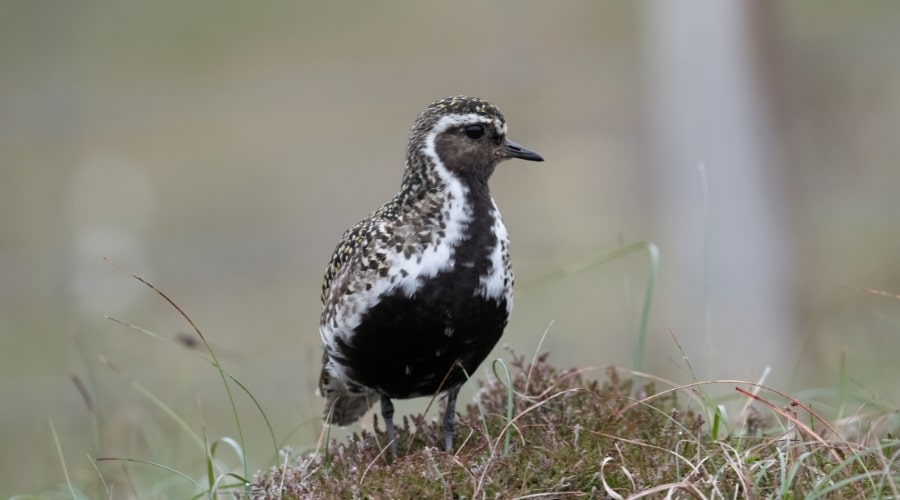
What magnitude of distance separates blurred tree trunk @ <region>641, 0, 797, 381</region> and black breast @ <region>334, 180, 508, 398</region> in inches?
187

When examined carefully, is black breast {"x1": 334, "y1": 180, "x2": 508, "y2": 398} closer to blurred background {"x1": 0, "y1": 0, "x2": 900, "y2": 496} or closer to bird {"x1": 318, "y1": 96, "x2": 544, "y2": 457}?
bird {"x1": 318, "y1": 96, "x2": 544, "y2": 457}

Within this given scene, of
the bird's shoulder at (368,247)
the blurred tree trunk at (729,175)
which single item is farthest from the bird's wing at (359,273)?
the blurred tree trunk at (729,175)

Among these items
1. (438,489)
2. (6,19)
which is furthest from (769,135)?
(6,19)

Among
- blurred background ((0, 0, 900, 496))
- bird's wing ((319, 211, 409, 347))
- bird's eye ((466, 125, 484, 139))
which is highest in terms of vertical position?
bird's eye ((466, 125, 484, 139))

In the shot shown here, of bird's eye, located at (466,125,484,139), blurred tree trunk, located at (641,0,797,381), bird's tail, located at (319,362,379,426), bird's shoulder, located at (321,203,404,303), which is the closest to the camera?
bird's shoulder, located at (321,203,404,303)

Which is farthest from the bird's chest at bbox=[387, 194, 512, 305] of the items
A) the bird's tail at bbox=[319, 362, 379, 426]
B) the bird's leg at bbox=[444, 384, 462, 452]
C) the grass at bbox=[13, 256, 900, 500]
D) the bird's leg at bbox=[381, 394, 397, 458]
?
the bird's tail at bbox=[319, 362, 379, 426]

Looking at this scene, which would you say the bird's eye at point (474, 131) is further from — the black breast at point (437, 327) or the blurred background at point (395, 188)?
the blurred background at point (395, 188)

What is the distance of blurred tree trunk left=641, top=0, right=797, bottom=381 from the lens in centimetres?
844

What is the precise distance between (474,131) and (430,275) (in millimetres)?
713

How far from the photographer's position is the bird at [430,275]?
3742mm

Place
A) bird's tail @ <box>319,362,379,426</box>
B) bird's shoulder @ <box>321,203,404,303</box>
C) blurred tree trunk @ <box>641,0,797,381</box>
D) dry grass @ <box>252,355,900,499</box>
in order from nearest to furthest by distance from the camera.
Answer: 1. dry grass @ <box>252,355,900,499</box>
2. bird's shoulder @ <box>321,203,404,303</box>
3. bird's tail @ <box>319,362,379,426</box>
4. blurred tree trunk @ <box>641,0,797,381</box>

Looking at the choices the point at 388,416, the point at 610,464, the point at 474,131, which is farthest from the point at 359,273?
the point at 610,464

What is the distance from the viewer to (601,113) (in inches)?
618

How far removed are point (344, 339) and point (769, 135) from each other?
5.71m
